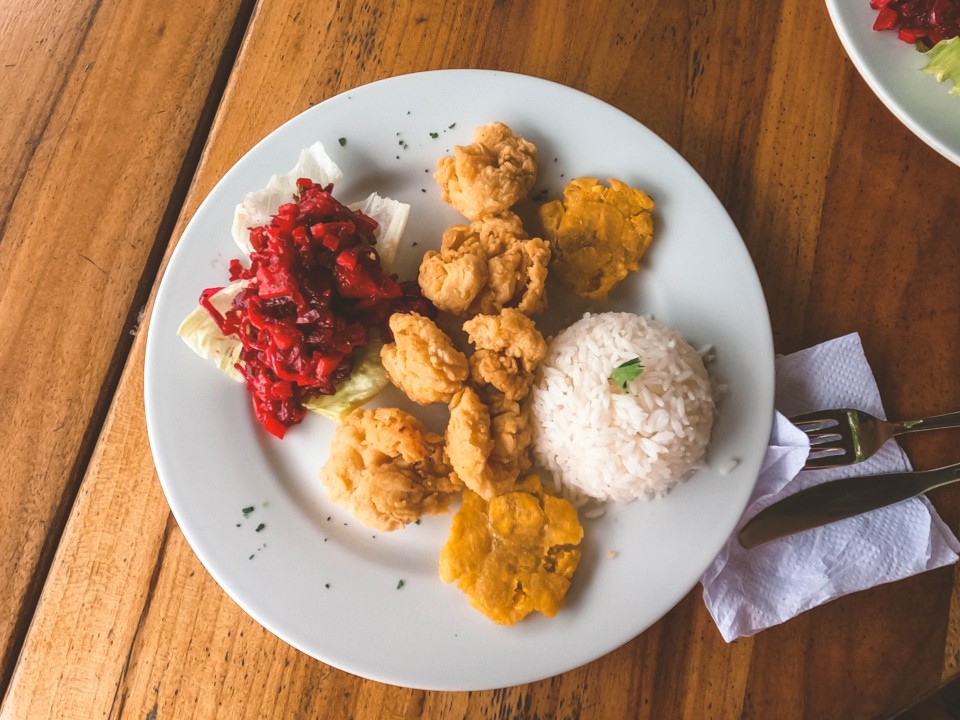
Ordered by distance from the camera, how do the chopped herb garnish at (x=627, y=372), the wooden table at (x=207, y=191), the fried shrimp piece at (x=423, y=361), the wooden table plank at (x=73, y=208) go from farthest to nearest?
the wooden table plank at (x=73, y=208)
the wooden table at (x=207, y=191)
the fried shrimp piece at (x=423, y=361)
the chopped herb garnish at (x=627, y=372)

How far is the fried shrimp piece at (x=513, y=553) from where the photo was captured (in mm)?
1972

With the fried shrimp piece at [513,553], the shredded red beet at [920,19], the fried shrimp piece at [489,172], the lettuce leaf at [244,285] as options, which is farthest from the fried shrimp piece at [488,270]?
the shredded red beet at [920,19]

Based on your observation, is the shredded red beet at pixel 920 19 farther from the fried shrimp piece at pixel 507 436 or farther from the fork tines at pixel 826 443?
the fried shrimp piece at pixel 507 436

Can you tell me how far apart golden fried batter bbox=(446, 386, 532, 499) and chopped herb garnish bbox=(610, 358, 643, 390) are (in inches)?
12.1

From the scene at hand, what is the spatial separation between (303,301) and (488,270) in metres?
0.53

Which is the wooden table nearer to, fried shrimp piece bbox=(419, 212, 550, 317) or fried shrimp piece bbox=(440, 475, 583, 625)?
fried shrimp piece bbox=(440, 475, 583, 625)

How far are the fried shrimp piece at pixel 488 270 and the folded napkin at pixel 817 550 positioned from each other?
0.81 m

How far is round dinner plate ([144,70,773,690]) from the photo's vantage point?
1986mm

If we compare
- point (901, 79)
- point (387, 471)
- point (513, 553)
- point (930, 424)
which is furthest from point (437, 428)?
point (901, 79)

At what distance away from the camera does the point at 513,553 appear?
79.6 inches

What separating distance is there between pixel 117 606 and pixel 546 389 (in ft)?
4.74

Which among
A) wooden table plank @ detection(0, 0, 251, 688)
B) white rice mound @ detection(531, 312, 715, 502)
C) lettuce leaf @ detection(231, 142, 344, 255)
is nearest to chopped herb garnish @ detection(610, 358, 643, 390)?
white rice mound @ detection(531, 312, 715, 502)

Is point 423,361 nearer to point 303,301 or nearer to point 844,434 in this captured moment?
point 303,301

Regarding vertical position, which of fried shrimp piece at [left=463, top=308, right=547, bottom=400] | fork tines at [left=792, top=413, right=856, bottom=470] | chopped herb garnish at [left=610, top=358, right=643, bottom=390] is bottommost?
fried shrimp piece at [left=463, top=308, right=547, bottom=400]
